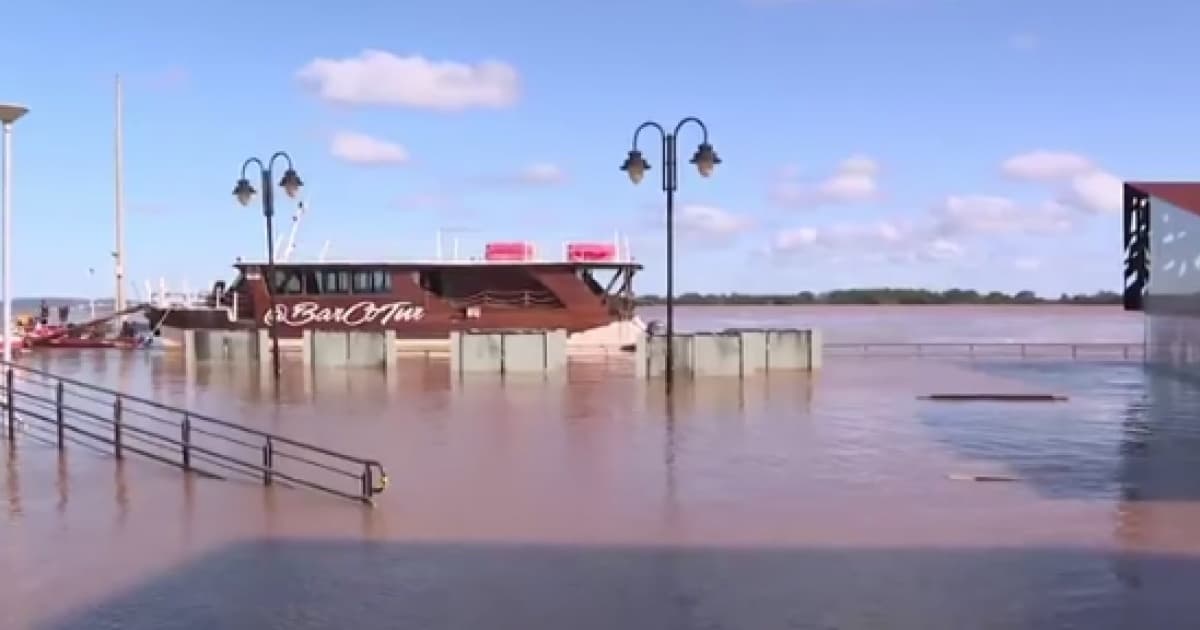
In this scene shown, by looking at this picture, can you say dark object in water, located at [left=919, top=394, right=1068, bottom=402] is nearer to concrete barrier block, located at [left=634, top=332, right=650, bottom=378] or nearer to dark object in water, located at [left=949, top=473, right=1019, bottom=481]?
concrete barrier block, located at [left=634, top=332, right=650, bottom=378]

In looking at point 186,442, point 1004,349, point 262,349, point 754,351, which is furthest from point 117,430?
point 1004,349

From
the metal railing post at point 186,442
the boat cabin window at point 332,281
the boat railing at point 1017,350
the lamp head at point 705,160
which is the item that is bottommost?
the boat railing at point 1017,350

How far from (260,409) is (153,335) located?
22.1 m

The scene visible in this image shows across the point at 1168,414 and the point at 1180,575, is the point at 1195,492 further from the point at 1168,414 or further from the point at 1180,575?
the point at 1168,414

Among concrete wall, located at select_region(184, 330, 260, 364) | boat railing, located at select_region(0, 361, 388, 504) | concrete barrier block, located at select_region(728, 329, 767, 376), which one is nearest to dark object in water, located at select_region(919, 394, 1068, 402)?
concrete barrier block, located at select_region(728, 329, 767, 376)

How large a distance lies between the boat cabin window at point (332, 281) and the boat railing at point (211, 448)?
67.3 feet

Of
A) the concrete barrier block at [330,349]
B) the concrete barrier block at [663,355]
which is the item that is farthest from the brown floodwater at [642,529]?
the concrete barrier block at [330,349]

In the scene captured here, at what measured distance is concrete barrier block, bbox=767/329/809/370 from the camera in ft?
87.3

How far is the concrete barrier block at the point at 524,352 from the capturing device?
2677 centimetres

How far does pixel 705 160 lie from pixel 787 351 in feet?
25.1

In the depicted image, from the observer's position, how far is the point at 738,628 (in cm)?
629

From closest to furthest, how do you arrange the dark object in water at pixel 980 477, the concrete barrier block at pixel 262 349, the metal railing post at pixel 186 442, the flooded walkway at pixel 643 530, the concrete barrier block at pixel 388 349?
A: the flooded walkway at pixel 643 530
the dark object in water at pixel 980 477
the metal railing post at pixel 186 442
the concrete barrier block at pixel 388 349
the concrete barrier block at pixel 262 349

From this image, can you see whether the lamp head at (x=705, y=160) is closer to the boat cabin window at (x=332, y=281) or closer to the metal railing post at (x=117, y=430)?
the metal railing post at (x=117, y=430)

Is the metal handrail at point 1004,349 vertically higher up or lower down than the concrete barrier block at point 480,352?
lower down
